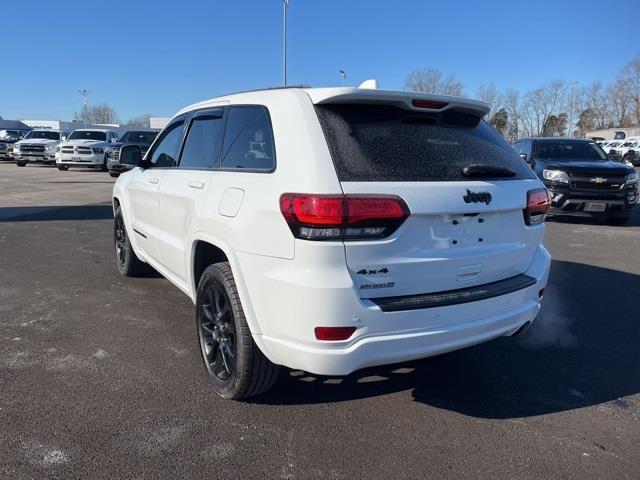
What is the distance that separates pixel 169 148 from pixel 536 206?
3.07 metres

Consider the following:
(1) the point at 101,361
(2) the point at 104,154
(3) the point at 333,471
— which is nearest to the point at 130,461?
(3) the point at 333,471

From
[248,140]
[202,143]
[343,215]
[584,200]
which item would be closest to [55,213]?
[202,143]

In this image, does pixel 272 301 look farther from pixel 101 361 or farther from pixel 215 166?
pixel 101 361

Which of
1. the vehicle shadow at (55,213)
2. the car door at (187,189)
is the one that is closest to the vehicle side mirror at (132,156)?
the car door at (187,189)

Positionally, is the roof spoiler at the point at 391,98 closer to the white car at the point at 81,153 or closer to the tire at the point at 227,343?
the tire at the point at 227,343

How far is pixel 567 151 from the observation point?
11.3 meters

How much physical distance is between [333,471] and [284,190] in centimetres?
141

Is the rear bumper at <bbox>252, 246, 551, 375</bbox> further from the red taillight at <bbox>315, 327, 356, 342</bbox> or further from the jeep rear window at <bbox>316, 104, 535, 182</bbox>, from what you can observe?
the jeep rear window at <bbox>316, 104, 535, 182</bbox>

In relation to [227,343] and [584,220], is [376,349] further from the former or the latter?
[584,220]

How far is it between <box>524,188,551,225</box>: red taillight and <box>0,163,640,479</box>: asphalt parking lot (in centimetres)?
112

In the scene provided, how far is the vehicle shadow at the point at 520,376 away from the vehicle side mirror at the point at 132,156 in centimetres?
265

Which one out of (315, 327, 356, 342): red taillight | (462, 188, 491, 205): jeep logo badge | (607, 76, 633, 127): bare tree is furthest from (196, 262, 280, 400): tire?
(607, 76, 633, 127): bare tree

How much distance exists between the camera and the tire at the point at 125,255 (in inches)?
222

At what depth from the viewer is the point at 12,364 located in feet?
11.8
